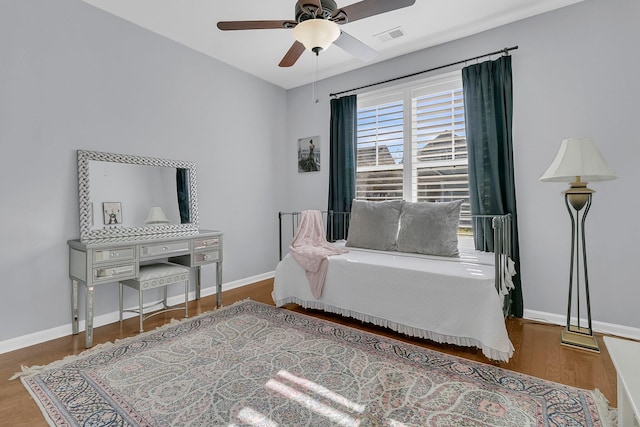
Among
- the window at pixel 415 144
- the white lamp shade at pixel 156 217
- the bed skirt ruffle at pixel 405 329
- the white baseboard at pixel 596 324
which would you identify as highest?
the window at pixel 415 144

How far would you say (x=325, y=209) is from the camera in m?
4.16

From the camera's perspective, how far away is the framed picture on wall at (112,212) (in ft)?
8.61

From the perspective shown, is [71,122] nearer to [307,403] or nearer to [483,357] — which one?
[307,403]

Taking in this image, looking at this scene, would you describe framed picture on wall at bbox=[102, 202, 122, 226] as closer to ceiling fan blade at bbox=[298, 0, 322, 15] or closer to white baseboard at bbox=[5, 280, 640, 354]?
white baseboard at bbox=[5, 280, 640, 354]

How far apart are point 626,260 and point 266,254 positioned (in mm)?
3647

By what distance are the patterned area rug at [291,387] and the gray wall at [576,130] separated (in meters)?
1.23

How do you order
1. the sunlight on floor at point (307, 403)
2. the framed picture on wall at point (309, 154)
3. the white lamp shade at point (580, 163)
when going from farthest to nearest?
the framed picture on wall at point (309, 154), the white lamp shade at point (580, 163), the sunlight on floor at point (307, 403)

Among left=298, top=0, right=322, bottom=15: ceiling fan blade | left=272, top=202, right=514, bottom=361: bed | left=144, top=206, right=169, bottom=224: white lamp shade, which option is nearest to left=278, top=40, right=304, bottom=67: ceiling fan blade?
left=298, top=0, right=322, bottom=15: ceiling fan blade

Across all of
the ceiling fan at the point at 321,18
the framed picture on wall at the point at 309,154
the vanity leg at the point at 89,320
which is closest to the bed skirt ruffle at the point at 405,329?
the vanity leg at the point at 89,320

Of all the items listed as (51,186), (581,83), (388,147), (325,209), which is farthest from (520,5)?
(51,186)

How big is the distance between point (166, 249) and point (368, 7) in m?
2.42

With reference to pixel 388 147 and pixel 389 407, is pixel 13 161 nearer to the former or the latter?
pixel 389 407

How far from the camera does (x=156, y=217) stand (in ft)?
9.70

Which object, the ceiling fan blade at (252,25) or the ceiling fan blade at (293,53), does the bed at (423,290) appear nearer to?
the ceiling fan blade at (293,53)
